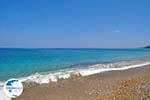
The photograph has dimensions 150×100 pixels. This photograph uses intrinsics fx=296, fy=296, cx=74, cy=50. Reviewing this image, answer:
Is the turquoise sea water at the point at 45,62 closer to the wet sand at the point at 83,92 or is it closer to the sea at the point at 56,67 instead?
the sea at the point at 56,67

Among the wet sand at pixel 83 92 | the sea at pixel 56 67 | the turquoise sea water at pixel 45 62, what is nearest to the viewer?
the wet sand at pixel 83 92

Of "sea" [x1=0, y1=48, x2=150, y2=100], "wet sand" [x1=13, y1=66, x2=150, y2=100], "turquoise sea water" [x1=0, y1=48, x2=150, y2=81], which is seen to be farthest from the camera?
"turquoise sea water" [x1=0, y1=48, x2=150, y2=81]

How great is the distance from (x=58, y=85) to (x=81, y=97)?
10.2ft

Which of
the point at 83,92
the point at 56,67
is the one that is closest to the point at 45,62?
the point at 56,67

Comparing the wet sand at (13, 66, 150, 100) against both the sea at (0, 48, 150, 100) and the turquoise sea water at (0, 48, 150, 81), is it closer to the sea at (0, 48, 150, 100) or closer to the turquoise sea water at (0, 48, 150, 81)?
the sea at (0, 48, 150, 100)

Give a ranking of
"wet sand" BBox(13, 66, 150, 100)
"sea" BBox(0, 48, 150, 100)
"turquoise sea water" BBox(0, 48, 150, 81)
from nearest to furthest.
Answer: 1. "wet sand" BBox(13, 66, 150, 100)
2. "sea" BBox(0, 48, 150, 100)
3. "turquoise sea water" BBox(0, 48, 150, 81)

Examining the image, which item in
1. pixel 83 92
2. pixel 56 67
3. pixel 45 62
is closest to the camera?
pixel 83 92

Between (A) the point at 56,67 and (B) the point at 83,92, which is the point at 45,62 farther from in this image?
(B) the point at 83,92

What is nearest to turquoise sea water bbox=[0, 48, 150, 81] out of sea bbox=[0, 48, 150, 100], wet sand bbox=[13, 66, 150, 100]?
sea bbox=[0, 48, 150, 100]

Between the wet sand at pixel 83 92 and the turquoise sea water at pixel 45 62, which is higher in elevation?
the wet sand at pixel 83 92

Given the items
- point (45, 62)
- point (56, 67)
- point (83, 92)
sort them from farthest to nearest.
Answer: point (45, 62), point (56, 67), point (83, 92)

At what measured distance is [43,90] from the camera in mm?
12375

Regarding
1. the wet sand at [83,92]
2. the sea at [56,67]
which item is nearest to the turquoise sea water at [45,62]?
the sea at [56,67]

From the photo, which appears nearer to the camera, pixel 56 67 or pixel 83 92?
pixel 83 92
